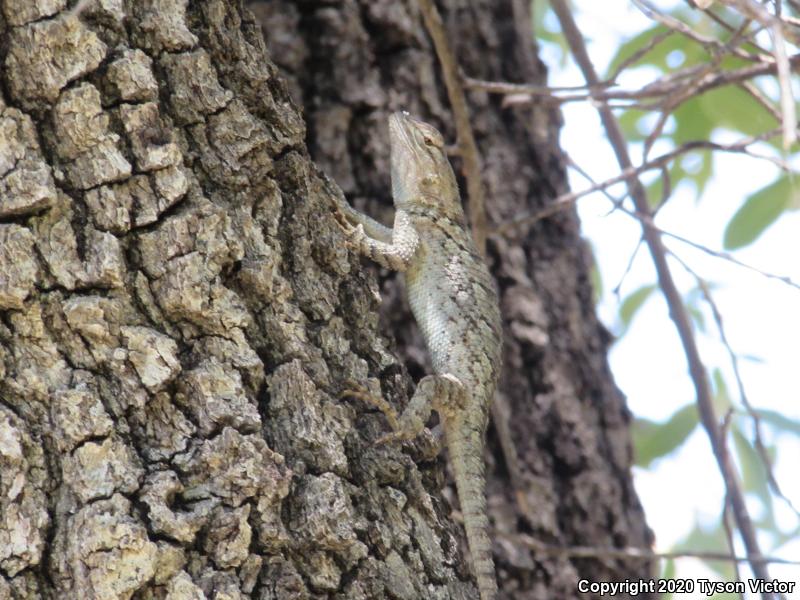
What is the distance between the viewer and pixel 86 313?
2.42 metres

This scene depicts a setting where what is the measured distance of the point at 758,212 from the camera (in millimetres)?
4277

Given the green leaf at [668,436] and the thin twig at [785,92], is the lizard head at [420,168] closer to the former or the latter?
the green leaf at [668,436]

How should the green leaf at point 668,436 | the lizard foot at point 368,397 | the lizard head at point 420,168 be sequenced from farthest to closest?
the green leaf at point 668,436 → the lizard head at point 420,168 → the lizard foot at point 368,397

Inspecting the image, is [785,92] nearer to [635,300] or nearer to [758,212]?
[758,212]

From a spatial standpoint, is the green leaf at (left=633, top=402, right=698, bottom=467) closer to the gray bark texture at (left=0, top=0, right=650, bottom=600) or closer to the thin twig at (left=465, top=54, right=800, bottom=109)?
the thin twig at (left=465, top=54, right=800, bottom=109)

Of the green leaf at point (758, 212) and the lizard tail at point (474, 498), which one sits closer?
the lizard tail at point (474, 498)

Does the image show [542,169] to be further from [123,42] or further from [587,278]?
[123,42]

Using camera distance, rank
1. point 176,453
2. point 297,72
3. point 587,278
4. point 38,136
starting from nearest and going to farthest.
Result: point 176,453
point 38,136
point 297,72
point 587,278

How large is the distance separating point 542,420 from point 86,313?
2.91 meters

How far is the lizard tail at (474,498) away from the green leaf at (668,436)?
152 centimetres

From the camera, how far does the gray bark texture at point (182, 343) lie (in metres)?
2.28

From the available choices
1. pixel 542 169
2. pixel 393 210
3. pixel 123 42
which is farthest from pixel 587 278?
pixel 123 42

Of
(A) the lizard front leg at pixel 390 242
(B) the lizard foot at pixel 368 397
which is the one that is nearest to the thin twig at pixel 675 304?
(A) the lizard front leg at pixel 390 242

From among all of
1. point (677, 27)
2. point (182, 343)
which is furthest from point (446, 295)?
point (182, 343)
